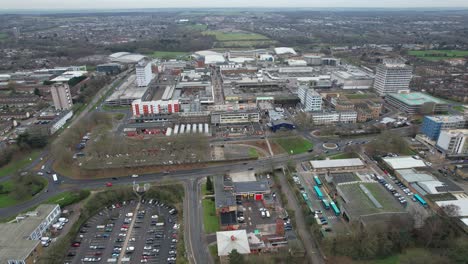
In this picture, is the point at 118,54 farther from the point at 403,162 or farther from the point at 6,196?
the point at 403,162

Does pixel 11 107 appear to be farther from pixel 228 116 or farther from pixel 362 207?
pixel 362 207

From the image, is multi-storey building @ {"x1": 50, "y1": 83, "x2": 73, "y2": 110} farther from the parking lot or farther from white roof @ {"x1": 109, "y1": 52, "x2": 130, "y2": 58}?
white roof @ {"x1": 109, "y1": 52, "x2": 130, "y2": 58}

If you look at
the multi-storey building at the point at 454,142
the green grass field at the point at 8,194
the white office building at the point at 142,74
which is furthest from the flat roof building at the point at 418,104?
the green grass field at the point at 8,194

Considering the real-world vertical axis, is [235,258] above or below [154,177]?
above

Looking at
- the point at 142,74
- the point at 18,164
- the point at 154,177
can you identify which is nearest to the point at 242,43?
the point at 142,74

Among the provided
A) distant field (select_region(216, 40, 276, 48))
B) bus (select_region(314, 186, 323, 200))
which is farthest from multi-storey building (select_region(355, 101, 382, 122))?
distant field (select_region(216, 40, 276, 48))
